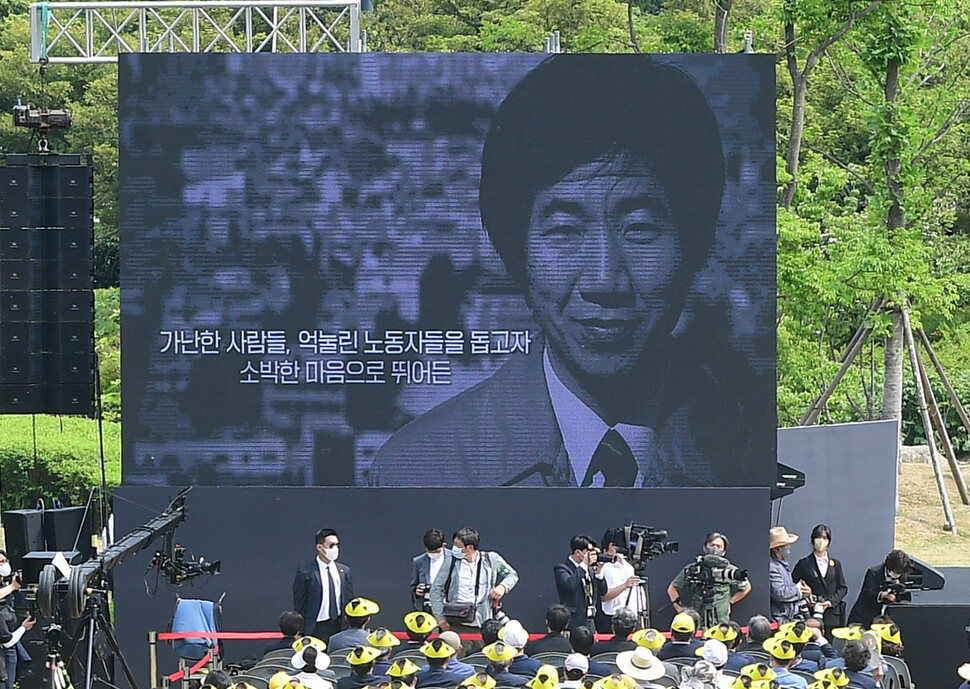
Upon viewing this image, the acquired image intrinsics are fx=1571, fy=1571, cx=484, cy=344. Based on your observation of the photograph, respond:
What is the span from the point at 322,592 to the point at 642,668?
10.1 ft

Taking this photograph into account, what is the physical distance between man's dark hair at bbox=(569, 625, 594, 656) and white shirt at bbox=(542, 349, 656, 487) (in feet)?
9.34

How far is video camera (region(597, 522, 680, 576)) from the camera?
1162 cm

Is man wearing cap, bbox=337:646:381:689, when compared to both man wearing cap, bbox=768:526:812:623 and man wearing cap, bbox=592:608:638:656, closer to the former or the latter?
man wearing cap, bbox=592:608:638:656

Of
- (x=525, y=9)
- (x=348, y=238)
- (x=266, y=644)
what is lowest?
(x=266, y=644)

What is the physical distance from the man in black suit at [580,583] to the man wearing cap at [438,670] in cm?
244

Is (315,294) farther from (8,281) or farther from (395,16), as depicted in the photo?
(395,16)

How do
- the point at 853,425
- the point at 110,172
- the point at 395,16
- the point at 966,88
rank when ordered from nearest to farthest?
the point at 853,425 < the point at 966,88 < the point at 110,172 < the point at 395,16

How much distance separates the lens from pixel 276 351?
1237 centimetres

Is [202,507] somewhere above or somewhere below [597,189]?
below

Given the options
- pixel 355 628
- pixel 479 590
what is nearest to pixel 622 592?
pixel 479 590

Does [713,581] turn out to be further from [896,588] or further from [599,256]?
[599,256]

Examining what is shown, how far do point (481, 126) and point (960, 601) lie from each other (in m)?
5.34

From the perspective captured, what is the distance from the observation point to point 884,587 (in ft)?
38.0

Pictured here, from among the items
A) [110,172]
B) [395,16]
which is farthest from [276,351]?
[395,16]
